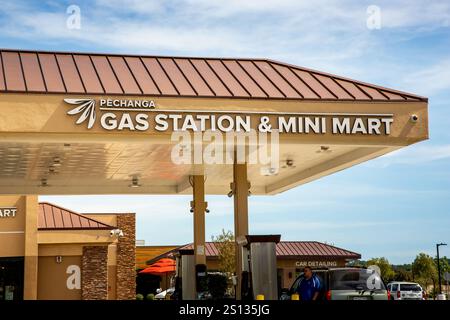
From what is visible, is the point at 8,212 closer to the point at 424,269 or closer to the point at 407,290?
the point at 407,290

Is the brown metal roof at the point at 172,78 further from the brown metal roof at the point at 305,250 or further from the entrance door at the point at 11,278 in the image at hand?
the brown metal roof at the point at 305,250

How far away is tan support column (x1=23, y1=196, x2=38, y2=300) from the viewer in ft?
117

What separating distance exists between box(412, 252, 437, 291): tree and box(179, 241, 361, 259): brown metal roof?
46.1ft

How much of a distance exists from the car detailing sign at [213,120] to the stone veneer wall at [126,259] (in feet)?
82.7

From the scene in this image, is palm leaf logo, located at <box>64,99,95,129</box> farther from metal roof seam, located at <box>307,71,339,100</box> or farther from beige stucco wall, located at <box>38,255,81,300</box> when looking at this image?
beige stucco wall, located at <box>38,255,81,300</box>

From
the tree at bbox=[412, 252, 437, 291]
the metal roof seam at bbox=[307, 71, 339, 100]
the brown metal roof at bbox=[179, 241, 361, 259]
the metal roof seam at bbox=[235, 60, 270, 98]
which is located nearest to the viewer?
the metal roof seam at bbox=[235, 60, 270, 98]

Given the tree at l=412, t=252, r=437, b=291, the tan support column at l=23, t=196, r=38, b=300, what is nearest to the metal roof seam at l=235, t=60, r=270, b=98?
the tan support column at l=23, t=196, r=38, b=300

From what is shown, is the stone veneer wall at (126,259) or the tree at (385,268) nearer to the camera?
the stone veneer wall at (126,259)

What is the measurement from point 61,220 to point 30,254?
2957 millimetres

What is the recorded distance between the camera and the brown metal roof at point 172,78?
68.3 ft

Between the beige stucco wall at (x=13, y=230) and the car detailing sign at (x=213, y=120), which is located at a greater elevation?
the car detailing sign at (x=213, y=120)

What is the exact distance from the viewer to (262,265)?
827 inches

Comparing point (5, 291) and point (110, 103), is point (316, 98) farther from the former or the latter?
point (5, 291)

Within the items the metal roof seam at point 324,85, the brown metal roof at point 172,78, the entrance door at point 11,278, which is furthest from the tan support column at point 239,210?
the entrance door at point 11,278
